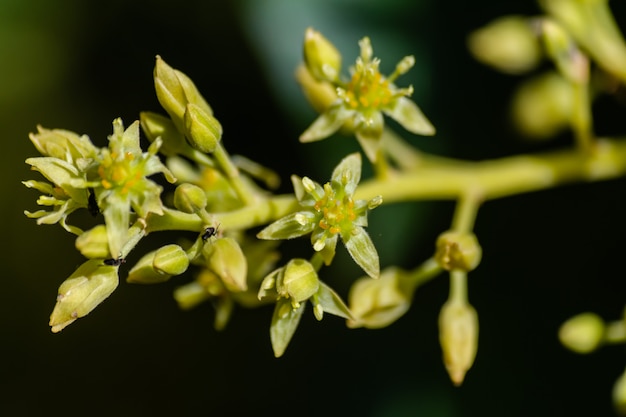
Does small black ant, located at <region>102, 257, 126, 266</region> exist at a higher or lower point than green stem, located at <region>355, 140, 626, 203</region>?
higher

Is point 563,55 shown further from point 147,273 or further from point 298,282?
point 147,273

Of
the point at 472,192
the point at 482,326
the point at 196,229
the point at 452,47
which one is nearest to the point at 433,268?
the point at 472,192

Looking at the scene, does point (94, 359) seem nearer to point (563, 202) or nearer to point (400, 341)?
point (400, 341)

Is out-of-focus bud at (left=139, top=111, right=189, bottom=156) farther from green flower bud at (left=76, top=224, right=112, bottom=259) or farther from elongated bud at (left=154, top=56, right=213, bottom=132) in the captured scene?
green flower bud at (left=76, top=224, right=112, bottom=259)

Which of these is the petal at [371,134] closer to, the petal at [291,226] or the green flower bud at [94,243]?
the petal at [291,226]

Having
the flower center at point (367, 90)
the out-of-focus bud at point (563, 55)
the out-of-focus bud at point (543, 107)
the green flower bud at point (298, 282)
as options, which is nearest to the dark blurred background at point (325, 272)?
the out-of-focus bud at point (543, 107)

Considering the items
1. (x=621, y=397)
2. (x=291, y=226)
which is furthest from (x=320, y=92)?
(x=621, y=397)

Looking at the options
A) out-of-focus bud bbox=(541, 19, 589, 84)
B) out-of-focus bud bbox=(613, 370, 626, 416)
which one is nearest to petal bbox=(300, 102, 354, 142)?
out-of-focus bud bbox=(541, 19, 589, 84)
